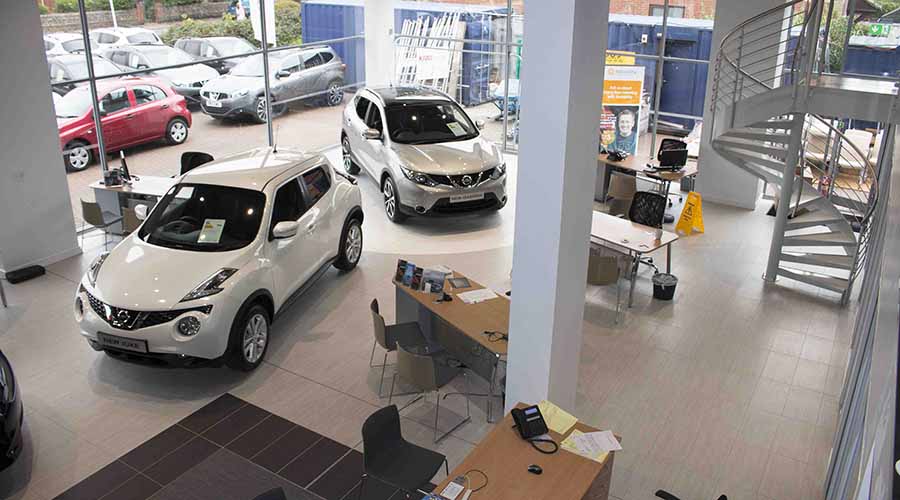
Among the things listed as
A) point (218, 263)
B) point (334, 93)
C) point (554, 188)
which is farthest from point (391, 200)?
point (554, 188)

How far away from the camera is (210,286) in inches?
257

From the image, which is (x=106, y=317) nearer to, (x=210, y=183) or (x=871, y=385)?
(x=210, y=183)

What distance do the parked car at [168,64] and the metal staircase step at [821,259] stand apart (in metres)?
8.37

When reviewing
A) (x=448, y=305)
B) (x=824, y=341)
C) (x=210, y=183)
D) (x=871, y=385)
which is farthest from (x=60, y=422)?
(x=824, y=341)

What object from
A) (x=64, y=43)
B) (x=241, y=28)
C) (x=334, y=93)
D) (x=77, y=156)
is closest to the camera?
(x=64, y=43)

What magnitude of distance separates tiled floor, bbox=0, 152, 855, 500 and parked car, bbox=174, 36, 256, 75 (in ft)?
12.5

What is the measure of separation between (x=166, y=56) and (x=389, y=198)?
151 inches

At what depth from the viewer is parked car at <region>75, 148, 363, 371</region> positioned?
6348 mm

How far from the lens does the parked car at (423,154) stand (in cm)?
998

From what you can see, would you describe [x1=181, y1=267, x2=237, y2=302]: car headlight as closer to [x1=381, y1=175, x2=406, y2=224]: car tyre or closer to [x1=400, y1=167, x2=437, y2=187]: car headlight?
[x1=400, y1=167, x2=437, y2=187]: car headlight

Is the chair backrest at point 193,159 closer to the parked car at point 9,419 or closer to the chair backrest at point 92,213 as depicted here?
the chair backrest at point 92,213

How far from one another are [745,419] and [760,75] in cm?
592

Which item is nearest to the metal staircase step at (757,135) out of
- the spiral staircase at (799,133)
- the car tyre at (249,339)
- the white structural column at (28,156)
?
the spiral staircase at (799,133)

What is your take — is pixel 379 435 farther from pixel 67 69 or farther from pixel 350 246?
pixel 67 69
